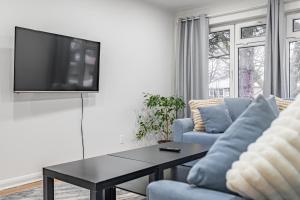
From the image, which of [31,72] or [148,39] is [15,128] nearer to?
[31,72]

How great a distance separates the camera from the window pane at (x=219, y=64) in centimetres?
492

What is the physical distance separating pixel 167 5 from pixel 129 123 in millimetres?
2087

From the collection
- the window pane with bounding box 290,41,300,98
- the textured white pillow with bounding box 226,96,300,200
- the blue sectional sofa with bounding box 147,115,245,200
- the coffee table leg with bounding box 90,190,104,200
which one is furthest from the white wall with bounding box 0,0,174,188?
the textured white pillow with bounding box 226,96,300,200

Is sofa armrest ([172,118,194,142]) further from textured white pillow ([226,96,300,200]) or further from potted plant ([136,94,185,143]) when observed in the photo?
textured white pillow ([226,96,300,200])

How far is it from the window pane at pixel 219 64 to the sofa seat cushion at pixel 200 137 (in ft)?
4.95

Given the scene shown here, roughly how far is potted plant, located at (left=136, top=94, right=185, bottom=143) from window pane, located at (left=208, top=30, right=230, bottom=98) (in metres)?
0.68

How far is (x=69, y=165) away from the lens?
6.63 ft

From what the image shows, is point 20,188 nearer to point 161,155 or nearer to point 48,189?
point 48,189

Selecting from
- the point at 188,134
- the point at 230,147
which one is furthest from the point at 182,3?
the point at 230,147

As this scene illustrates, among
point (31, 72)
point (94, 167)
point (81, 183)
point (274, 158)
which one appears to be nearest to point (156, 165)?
point (94, 167)

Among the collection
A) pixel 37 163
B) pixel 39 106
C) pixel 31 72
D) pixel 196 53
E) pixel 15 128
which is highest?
pixel 196 53

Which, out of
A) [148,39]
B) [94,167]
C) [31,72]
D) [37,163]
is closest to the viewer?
[94,167]

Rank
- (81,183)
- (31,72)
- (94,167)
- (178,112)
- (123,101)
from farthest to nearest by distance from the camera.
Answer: (178,112) < (123,101) < (31,72) < (94,167) < (81,183)

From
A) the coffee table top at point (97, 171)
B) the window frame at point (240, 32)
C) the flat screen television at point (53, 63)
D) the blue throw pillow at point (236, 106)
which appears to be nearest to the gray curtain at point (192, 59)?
the window frame at point (240, 32)
